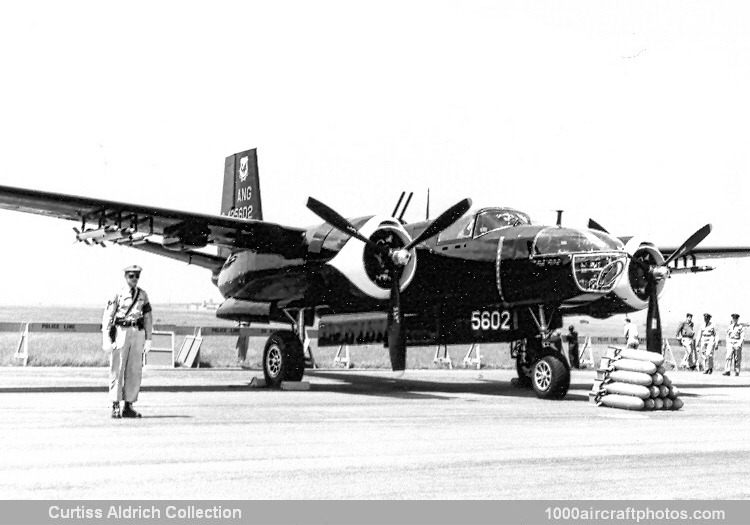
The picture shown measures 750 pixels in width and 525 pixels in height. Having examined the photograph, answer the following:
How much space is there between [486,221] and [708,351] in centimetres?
1937

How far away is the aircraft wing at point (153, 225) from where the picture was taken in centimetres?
1898

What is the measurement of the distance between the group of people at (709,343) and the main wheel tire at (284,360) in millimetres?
18907

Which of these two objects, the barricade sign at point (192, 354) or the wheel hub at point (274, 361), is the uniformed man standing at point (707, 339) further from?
the wheel hub at point (274, 361)

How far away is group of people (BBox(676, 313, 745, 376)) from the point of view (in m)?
34.8

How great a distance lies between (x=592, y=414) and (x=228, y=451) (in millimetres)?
8121

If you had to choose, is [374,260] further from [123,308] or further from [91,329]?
[91,329]

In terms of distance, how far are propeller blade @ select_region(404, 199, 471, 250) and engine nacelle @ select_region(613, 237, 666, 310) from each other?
3.63m

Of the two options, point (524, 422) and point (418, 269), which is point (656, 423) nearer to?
point (524, 422)

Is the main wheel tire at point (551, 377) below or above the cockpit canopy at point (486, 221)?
below

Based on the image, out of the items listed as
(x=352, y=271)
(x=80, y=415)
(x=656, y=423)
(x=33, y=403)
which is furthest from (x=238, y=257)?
(x=656, y=423)

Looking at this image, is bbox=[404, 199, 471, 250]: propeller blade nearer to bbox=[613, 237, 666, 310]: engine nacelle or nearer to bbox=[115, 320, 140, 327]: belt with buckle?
bbox=[613, 237, 666, 310]: engine nacelle

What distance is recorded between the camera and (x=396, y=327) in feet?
64.8

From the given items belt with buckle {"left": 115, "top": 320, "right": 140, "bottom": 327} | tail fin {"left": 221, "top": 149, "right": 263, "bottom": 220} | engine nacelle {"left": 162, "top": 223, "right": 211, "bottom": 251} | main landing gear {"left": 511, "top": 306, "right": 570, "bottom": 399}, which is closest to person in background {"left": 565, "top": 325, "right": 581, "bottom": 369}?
tail fin {"left": 221, "top": 149, "right": 263, "bottom": 220}

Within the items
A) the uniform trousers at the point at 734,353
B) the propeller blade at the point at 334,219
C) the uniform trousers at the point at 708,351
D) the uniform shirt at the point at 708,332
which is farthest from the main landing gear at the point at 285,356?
the uniform shirt at the point at 708,332
